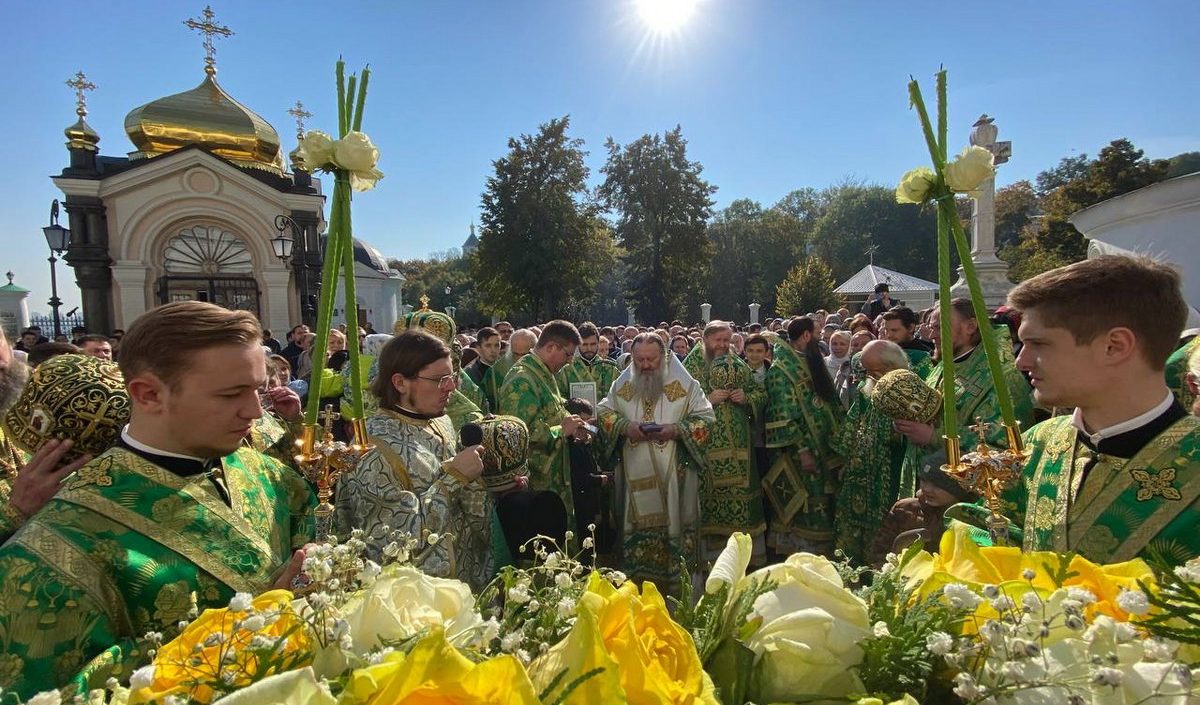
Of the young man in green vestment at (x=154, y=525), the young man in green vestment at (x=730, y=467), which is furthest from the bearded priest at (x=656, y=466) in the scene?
the young man in green vestment at (x=154, y=525)

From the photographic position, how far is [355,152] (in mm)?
1793

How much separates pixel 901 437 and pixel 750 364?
2.31 meters

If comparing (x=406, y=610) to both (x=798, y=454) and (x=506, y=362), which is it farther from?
(x=506, y=362)

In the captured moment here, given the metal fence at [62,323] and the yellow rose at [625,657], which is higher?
the metal fence at [62,323]

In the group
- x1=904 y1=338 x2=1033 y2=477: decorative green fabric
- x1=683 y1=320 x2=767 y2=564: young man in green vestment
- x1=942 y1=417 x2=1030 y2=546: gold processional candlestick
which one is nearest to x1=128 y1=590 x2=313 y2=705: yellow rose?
x1=942 y1=417 x2=1030 y2=546: gold processional candlestick

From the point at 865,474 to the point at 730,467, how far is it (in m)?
1.29

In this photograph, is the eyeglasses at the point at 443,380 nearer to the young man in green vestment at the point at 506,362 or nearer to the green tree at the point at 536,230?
the young man in green vestment at the point at 506,362

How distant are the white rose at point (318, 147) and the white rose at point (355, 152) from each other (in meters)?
0.03

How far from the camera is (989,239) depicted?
17016mm

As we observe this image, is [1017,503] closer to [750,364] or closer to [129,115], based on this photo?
[750,364]

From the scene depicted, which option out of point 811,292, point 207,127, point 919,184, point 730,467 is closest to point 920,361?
point 730,467

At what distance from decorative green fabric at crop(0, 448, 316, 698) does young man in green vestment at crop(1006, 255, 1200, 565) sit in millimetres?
2252

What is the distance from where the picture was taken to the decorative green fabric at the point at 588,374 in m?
7.21

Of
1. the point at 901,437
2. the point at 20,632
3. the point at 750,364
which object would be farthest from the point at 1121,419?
the point at 750,364
